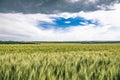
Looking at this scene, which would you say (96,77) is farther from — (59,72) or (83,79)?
(59,72)

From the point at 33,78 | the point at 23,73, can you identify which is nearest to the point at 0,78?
the point at 23,73

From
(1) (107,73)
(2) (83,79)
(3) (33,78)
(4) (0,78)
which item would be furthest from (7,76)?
(1) (107,73)

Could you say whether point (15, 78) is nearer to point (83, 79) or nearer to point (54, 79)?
point (54, 79)


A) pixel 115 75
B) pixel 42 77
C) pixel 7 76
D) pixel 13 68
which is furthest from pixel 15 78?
pixel 115 75

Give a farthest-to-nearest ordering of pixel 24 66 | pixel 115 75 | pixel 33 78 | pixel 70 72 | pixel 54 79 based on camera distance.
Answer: pixel 24 66 → pixel 70 72 → pixel 115 75 → pixel 33 78 → pixel 54 79

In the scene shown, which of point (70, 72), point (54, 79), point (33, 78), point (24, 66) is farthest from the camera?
point (24, 66)

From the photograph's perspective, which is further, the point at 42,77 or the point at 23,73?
the point at 23,73

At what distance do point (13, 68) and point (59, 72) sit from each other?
43.6 inches

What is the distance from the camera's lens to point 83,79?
364cm

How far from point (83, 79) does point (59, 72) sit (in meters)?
0.66

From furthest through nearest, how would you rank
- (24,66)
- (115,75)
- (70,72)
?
(24,66)
(70,72)
(115,75)

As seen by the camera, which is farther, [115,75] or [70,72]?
[70,72]

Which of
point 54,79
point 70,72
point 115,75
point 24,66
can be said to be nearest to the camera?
point 54,79

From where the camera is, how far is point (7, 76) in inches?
157
